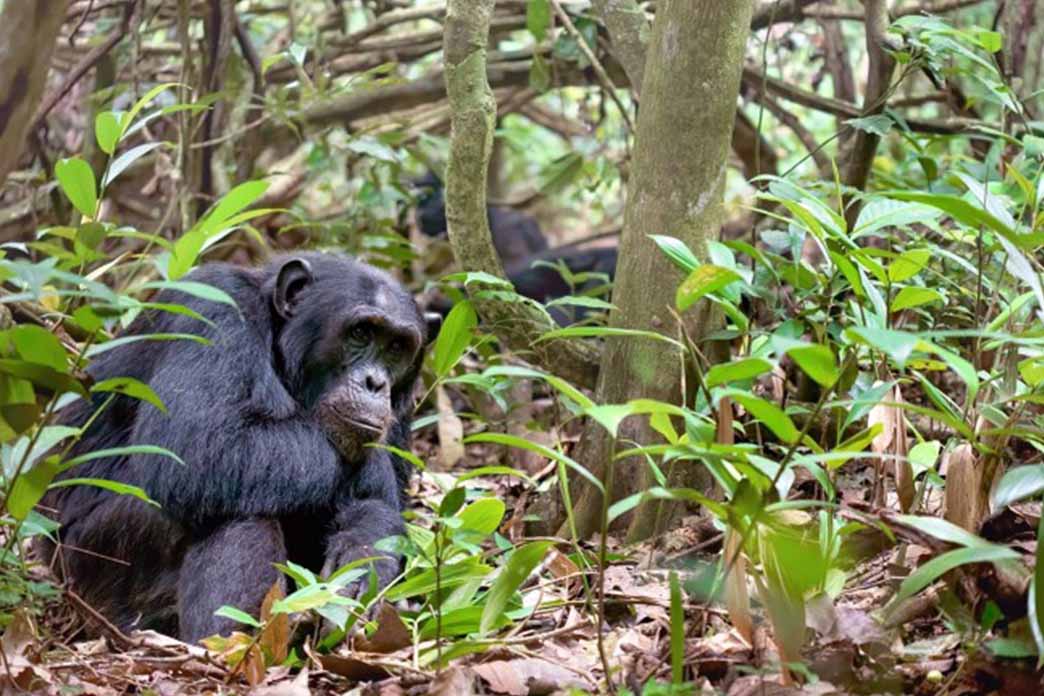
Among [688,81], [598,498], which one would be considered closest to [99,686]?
[598,498]

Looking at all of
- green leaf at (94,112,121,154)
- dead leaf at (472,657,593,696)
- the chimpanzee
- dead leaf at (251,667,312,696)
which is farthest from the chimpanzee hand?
the chimpanzee

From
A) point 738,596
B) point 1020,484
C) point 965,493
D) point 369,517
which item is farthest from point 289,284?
point 1020,484

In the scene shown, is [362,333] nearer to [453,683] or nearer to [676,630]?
[453,683]

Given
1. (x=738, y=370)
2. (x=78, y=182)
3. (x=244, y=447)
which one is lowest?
(x=244, y=447)

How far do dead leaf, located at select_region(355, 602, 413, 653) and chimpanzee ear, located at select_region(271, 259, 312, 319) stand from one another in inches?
68.0

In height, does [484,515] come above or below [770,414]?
below

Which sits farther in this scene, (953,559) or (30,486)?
(30,486)

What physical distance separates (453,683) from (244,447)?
5.66ft

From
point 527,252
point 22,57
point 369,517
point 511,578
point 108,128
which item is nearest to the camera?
point 22,57

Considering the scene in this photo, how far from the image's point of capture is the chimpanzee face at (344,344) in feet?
15.3

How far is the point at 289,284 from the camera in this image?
4.87 m

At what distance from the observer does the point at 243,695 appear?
125 inches

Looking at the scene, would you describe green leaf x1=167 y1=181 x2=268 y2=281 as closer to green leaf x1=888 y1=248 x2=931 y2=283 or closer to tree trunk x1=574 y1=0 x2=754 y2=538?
tree trunk x1=574 y1=0 x2=754 y2=538

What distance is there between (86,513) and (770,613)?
2.72m
